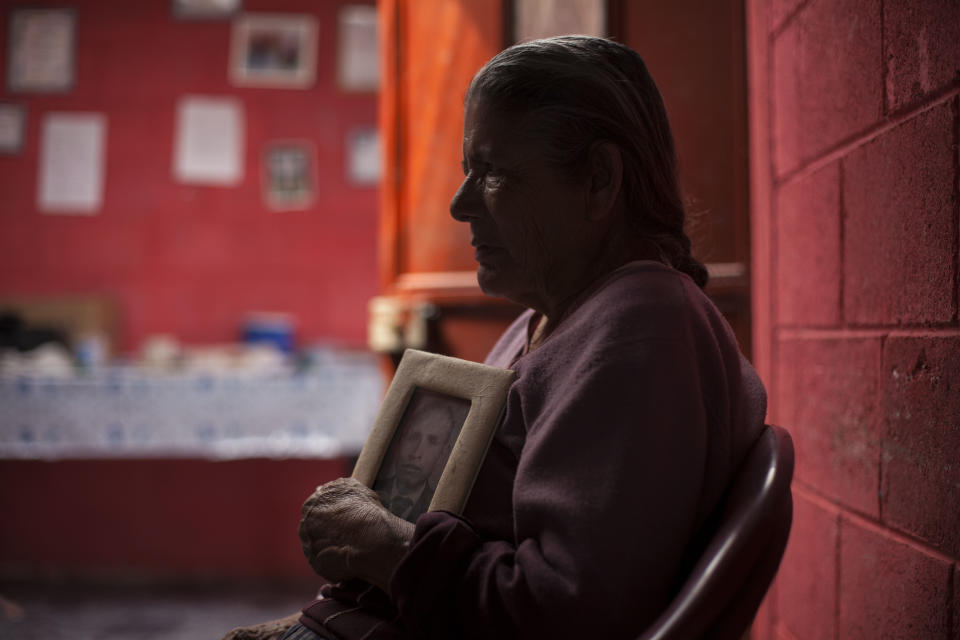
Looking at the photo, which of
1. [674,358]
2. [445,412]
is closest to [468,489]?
[445,412]

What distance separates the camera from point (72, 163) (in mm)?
3807

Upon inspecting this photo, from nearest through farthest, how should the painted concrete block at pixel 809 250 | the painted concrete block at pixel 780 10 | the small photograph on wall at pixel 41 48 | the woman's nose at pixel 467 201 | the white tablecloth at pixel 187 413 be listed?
the woman's nose at pixel 467 201
the painted concrete block at pixel 809 250
the painted concrete block at pixel 780 10
the white tablecloth at pixel 187 413
the small photograph on wall at pixel 41 48

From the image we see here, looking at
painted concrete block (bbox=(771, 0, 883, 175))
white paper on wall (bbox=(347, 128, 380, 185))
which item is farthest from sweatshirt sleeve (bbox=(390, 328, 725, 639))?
white paper on wall (bbox=(347, 128, 380, 185))

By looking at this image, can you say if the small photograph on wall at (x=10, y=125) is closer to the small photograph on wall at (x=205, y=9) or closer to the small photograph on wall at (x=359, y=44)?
the small photograph on wall at (x=205, y=9)

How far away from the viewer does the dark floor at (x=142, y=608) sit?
9.68ft

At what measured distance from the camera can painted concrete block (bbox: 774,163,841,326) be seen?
1.23m

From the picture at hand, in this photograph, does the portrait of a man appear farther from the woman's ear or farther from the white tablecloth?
the white tablecloth

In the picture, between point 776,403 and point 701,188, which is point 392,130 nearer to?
point 701,188

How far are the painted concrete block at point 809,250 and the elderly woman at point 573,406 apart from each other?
39 centimetres

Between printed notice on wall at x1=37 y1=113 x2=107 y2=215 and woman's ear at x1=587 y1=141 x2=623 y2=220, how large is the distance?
361 cm

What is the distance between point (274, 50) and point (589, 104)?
339cm

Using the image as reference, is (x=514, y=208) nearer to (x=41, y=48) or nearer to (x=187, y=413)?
(x=187, y=413)

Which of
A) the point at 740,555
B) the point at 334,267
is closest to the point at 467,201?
the point at 740,555

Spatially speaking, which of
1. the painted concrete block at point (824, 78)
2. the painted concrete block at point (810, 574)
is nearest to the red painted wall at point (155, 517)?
the painted concrete block at point (810, 574)
